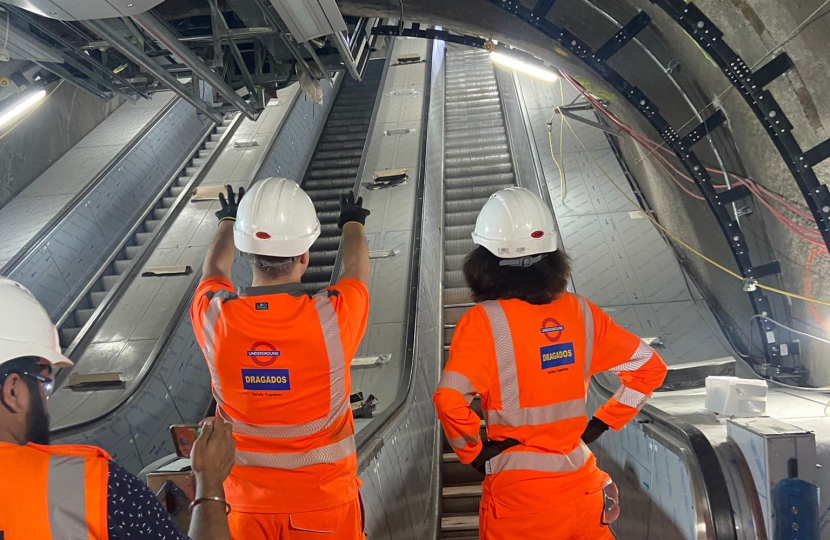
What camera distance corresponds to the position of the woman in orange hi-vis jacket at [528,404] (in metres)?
2.16

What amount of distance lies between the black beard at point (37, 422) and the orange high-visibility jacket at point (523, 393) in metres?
Answer: 1.30

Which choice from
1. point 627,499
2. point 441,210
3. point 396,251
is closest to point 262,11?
point 396,251

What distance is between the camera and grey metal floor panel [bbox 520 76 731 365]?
5352 mm

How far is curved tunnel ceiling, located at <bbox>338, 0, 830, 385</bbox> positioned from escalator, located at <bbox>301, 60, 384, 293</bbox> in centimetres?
286

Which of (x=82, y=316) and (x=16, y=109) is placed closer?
(x=82, y=316)

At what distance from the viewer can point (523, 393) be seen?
220 cm

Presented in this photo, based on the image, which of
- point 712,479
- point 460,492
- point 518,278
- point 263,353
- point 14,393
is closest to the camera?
point 14,393

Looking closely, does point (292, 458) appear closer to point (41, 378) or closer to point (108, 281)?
point (41, 378)

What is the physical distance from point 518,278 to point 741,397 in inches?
55.5

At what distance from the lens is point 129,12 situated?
3287mm

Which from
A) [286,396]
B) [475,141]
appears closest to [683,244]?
[286,396]

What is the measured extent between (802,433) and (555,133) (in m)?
6.93

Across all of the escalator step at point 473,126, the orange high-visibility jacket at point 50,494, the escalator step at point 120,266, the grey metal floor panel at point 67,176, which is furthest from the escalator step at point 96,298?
the escalator step at point 473,126

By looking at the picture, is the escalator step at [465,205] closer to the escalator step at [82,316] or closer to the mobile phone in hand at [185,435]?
the escalator step at [82,316]
